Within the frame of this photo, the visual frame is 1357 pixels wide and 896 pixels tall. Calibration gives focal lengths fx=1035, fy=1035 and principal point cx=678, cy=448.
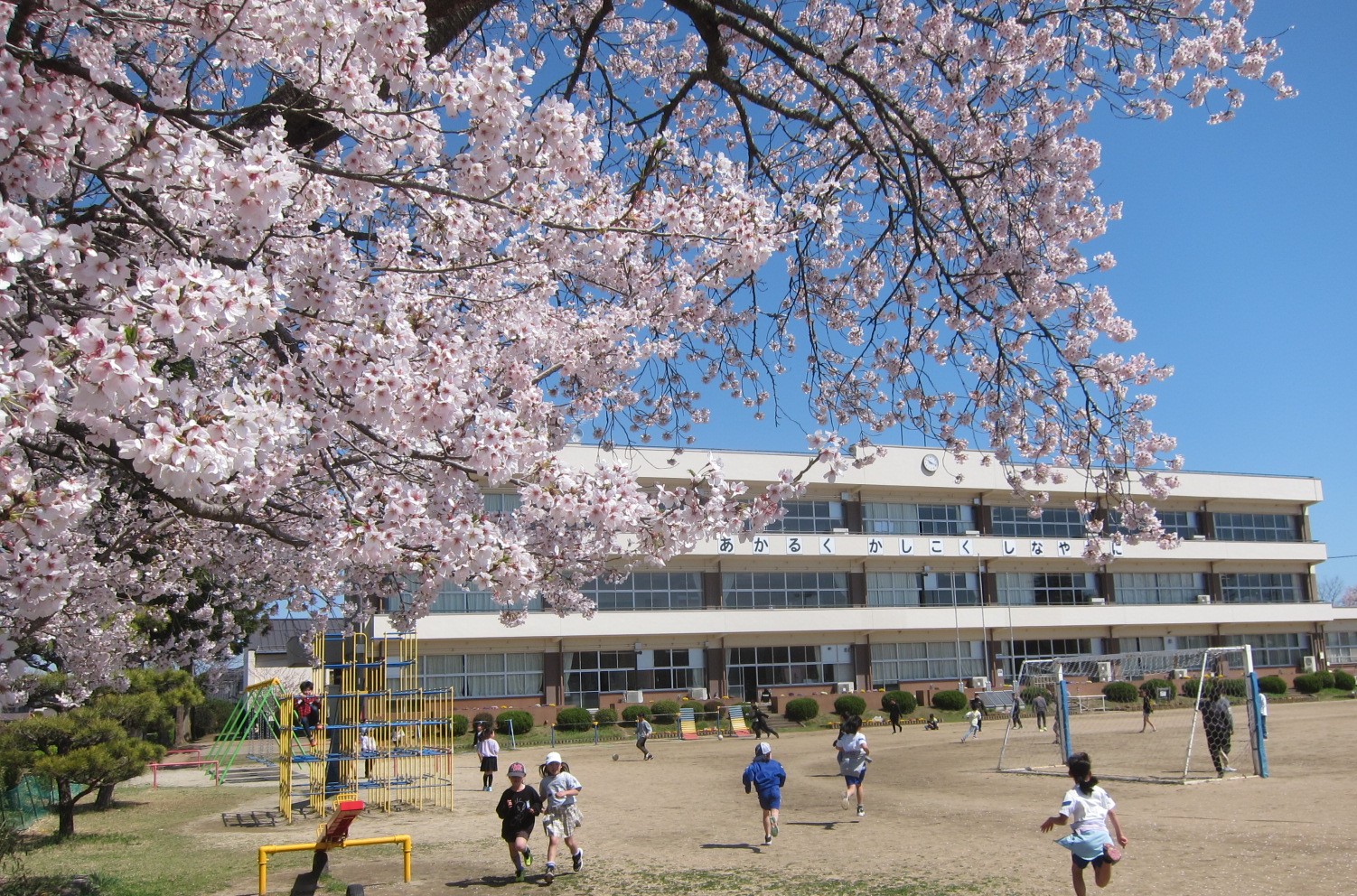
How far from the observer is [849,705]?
43625mm

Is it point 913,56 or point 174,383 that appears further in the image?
point 913,56

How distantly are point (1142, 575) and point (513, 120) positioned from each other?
55609mm

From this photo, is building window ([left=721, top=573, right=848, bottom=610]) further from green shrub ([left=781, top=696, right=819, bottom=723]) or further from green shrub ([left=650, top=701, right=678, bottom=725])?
green shrub ([left=650, top=701, right=678, bottom=725])

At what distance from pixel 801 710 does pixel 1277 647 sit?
31797 millimetres

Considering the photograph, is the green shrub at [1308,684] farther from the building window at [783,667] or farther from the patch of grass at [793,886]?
the patch of grass at [793,886]

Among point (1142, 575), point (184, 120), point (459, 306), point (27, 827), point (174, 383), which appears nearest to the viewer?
point (174, 383)

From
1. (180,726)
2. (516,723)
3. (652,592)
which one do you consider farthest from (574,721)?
(180,726)

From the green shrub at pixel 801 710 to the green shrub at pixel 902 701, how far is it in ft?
11.8

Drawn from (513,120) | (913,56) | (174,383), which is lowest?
(174,383)

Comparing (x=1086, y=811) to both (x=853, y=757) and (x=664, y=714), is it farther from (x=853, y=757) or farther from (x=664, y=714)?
(x=664, y=714)

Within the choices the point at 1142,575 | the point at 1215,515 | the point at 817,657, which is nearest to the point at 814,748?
the point at 817,657

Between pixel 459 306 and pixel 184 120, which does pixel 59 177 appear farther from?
pixel 459 306

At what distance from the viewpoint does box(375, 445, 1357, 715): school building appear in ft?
138

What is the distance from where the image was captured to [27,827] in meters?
15.6
